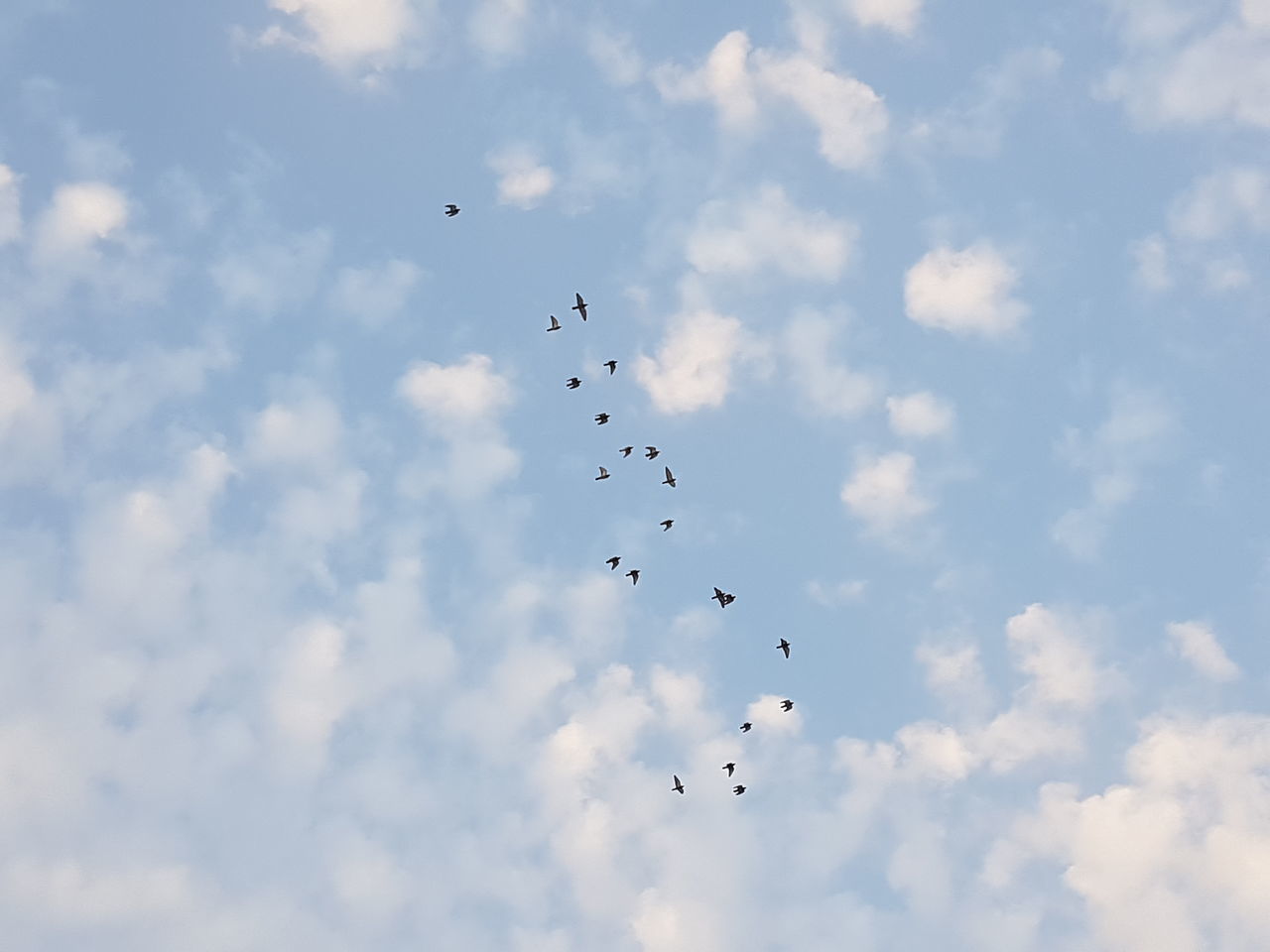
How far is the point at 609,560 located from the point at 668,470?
45.5ft

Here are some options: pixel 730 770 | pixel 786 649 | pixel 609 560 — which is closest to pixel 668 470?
pixel 609 560

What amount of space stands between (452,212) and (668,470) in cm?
4208

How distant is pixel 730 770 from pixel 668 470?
40771 millimetres

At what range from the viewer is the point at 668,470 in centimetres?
15775

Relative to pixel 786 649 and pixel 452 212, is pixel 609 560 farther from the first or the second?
pixel 452 212

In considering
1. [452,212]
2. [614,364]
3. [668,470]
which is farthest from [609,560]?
[452,212]

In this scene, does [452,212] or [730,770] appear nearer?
[452,212]

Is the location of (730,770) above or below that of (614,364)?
below

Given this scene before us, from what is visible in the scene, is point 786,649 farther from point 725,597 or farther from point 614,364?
point 614,364

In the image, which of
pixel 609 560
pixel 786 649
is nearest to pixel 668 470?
pixel 609 560

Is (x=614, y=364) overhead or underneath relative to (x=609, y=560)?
overhead

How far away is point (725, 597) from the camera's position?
15162 centimetres

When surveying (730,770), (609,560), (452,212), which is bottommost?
(730,770)

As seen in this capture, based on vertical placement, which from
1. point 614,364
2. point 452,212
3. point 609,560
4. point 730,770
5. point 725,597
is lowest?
point 730,770
